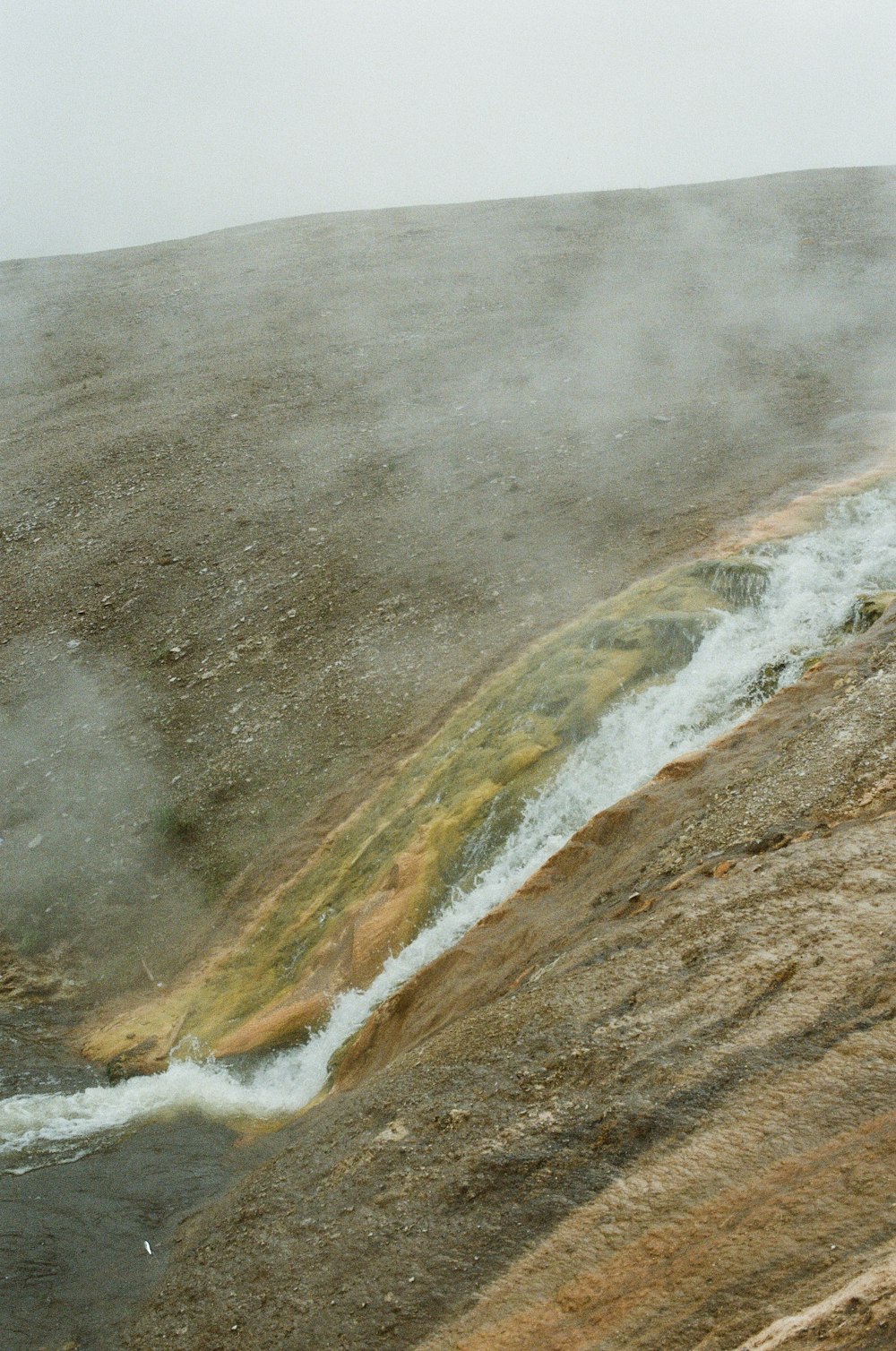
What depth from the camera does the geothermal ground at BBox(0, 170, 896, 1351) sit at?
3.37m

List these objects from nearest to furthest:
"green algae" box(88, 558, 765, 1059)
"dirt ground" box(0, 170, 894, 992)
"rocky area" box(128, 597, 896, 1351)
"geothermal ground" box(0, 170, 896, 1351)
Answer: "rocky area" box(128, 597, 896, 1351), "geothermal ground" box(0, 170, 896, 1351), "green algae" box(88, 558, 765, 1059), "dirt ground" box(0, 170, 894, 992)

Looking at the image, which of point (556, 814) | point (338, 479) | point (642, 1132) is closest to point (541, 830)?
point (556, 814)

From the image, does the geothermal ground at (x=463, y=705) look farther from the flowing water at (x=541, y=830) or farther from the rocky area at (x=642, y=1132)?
the flowing water at (x=541, y=830)

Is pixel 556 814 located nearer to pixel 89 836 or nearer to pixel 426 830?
pixel 426 830

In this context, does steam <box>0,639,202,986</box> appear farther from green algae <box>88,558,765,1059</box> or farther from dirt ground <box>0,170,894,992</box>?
green algae <box>88,558,765,1059</box>

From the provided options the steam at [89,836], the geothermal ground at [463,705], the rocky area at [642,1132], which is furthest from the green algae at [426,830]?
the rocky area at [642,1132]

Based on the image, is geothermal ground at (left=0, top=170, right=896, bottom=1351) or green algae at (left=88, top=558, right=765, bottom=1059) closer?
geothermal ground at (left=0, top=170, right=896, bottom=1351)

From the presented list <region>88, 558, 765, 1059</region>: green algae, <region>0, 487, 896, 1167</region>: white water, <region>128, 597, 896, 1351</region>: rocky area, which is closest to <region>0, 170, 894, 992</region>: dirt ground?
<region>88, 558, 765, 1059</region>: green algae

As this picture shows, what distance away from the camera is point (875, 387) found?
40.0ft

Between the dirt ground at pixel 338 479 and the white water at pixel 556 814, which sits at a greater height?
the dirt ground at pixel 338 479

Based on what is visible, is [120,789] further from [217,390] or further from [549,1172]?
[217,390]

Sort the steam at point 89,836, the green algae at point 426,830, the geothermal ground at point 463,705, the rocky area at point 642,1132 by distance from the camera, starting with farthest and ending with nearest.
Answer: the steam at point 89,836
the green algae at point 426,830
the geothermal ground at point 463,705
the rocky area at point 642,1132

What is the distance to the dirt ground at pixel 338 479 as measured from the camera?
9.03 m

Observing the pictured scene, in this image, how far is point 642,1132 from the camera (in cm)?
355
